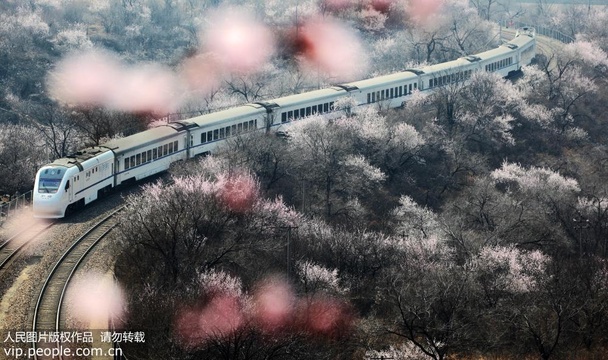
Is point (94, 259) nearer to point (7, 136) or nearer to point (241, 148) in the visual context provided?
point (241, 148)

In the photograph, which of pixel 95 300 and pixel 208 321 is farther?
pixel 95 300

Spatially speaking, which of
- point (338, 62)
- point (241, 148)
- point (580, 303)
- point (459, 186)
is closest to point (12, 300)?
point (241, 148)

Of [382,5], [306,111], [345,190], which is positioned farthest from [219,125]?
[382,5]

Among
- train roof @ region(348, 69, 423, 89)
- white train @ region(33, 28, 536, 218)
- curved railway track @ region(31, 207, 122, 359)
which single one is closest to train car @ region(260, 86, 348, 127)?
white train @ region(33, 28, 536, 218)

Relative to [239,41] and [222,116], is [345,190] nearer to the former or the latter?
[222,116]

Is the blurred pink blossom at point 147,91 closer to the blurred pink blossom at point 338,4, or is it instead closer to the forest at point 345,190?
the forest at point 345,190

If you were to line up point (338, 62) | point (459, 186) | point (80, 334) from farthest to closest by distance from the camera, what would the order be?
point (338, 62)
point (459, 186)
point (80, 334)
